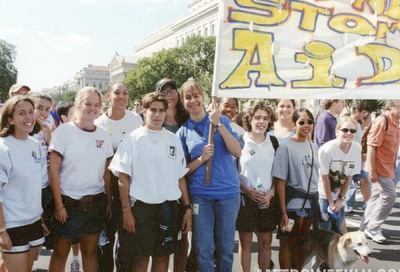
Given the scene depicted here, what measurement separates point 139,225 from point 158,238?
204 millimetres

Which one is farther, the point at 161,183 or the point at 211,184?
the point at 211,184

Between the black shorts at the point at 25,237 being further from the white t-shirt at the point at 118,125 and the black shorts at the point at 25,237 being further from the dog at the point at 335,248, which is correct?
the dog at the point at 335,248

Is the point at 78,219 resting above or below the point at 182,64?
below

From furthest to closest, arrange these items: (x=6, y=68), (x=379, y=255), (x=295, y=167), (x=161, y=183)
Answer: (x=6, y=68) < (x=379, y=255) < (x=295, y=167) < (x=161, y=183)

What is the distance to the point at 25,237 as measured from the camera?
3.50 meters

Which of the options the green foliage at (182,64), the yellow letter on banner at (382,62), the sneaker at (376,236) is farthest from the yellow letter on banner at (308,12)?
the green foliage at (182,64)

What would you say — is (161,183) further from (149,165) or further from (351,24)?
(351,24)

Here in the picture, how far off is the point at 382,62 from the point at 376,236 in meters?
3.44

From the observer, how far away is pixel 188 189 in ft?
13.3

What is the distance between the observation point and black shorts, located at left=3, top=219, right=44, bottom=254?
11.3 feet

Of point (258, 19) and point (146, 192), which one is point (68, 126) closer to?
point (146, 192)

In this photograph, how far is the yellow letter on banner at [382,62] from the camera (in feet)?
12.1

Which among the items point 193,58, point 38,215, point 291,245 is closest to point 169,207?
point 38,215

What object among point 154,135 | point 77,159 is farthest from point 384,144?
point 77,159
